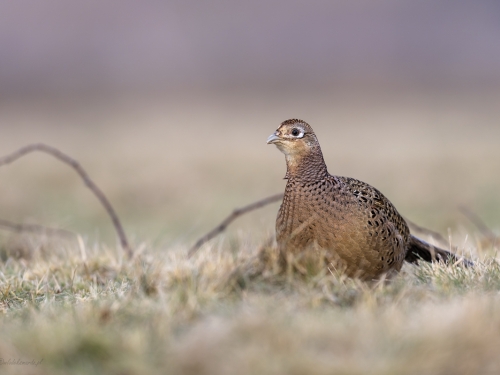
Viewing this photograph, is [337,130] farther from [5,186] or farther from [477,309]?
[477,309]

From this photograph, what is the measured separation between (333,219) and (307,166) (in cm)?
49

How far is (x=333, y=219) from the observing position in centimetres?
498

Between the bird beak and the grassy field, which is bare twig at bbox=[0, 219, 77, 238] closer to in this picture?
the grassy field

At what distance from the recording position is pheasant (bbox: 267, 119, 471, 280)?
491 centimetres

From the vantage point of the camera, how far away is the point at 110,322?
3.77 m

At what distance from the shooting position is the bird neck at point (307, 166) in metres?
5.25

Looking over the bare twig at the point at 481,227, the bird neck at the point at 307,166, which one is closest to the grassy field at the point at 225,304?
the bare twig at the point at 481,227

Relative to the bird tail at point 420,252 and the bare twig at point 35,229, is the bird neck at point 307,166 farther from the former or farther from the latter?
the bare twig at point 35,229

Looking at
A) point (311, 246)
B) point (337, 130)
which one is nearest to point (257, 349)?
point (311, 246)

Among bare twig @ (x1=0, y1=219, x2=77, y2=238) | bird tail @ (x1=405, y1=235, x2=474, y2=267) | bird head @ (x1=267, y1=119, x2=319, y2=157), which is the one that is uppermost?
bird head @ (x1=267, y1=119, x2=319, y2=157)

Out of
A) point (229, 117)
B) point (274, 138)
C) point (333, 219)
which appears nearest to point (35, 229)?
point (274, 138)

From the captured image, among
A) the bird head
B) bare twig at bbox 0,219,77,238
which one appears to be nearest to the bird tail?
the bird head

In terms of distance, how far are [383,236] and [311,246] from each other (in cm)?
51

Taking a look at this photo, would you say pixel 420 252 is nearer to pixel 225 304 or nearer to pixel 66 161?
pixel 225 304
